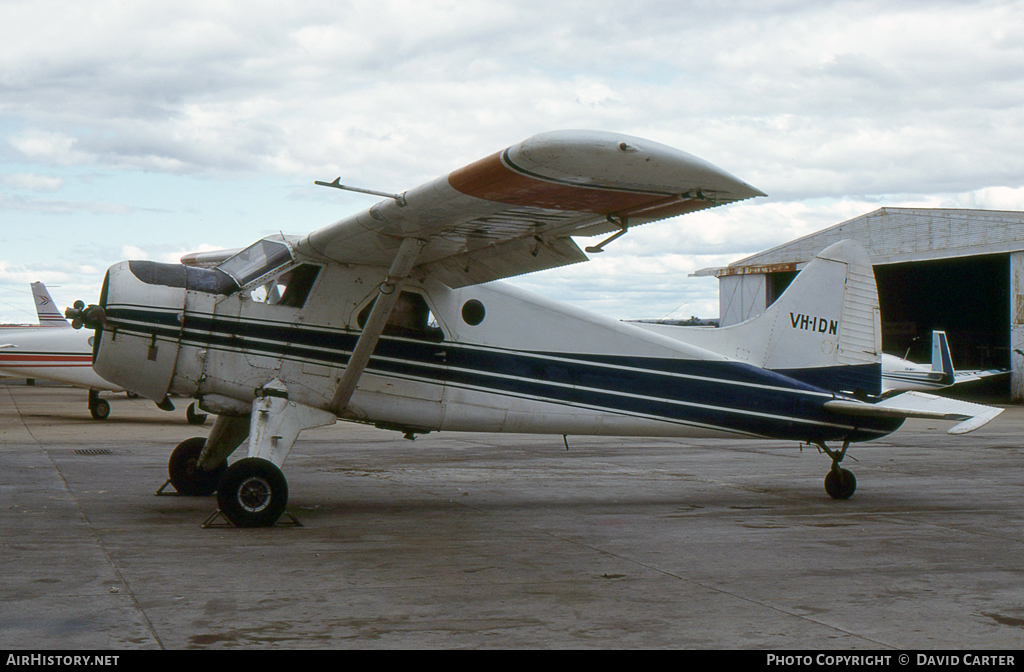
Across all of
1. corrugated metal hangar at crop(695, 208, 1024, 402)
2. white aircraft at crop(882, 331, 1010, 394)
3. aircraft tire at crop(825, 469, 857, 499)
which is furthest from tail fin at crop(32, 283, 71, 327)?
aircraft tire at crop(825, 469, 857, 499)

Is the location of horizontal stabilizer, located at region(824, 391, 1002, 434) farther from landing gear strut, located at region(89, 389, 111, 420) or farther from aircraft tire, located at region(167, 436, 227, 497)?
landing gear strut, located at region(89, 389, 111, 420)

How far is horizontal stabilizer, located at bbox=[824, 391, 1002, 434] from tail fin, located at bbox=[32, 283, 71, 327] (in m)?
41.9

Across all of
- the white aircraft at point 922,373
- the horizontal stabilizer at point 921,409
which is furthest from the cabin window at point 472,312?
the white aircraft at point 922,373

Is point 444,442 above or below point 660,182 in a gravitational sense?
below

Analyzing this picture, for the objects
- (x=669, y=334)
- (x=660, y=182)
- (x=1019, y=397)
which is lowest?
(x=1019, y=397)

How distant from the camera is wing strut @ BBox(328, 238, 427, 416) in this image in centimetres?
742

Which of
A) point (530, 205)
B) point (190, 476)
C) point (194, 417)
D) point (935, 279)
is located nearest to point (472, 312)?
point (530, 205)

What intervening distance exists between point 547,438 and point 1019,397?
22462mm

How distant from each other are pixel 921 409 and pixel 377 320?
18.4 feet

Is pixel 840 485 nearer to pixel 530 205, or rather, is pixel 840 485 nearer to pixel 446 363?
pixel 446 363

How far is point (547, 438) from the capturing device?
1842 centimetres

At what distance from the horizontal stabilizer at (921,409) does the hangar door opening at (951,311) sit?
35.0m
